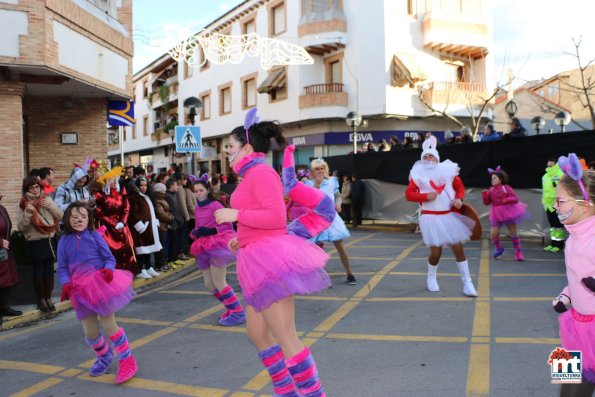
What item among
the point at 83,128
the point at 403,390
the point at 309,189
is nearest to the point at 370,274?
the point at 403,390

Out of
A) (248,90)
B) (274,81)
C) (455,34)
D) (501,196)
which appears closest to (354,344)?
(501,196)

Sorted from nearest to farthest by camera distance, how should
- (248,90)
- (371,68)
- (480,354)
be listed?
(480,354) < (371,68) < (248,90)

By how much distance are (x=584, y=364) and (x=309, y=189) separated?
188cm

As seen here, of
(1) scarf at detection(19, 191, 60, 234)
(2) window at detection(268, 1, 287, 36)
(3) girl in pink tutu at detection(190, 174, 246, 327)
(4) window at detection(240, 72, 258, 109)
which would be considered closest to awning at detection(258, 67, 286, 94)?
(2) window at detection(268, 1, 287, 36)

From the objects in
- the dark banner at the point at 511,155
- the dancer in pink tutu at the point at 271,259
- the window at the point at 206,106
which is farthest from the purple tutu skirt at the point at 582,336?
the window at the point at 206,106

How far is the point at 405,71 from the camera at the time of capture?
2514 cm

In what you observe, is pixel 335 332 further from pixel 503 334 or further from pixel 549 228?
pixel 549 228

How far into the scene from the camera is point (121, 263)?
23.9 ft

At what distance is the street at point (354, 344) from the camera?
411 centimetres

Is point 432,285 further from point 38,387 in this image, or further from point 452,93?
point 452,93

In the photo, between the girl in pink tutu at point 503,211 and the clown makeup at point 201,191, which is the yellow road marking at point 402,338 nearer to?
the clown makeup at point 201,191

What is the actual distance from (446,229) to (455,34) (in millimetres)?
22418

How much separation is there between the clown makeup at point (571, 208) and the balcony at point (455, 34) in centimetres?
2507

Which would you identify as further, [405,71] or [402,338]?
[405,71]
